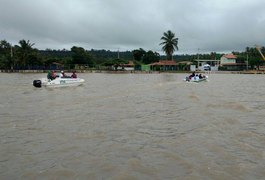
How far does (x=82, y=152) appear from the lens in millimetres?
8414

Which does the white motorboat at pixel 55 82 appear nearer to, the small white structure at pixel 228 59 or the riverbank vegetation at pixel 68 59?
the riverbank vegetation at pixel 68 59

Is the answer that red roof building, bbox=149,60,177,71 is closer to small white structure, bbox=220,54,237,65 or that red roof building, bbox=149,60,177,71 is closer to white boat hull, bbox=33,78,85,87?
small white structure, bbox=220,54,237,65

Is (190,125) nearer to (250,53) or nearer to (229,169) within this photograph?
(229,169)

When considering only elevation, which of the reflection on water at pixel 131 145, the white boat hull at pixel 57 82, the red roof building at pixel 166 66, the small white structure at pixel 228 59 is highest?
the small white structure at pixel 228 59

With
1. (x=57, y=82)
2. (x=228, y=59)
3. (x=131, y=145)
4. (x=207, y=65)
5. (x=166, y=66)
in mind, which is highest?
(x=228, y=59)

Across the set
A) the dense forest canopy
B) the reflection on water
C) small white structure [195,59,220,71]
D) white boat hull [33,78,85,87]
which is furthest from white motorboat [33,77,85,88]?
small white structure [195,59,220,71]

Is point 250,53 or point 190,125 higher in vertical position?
point 250,53

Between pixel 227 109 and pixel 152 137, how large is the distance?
7.83m

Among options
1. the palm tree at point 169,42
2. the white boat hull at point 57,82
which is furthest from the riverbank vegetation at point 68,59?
the white boat hull at point 57,82

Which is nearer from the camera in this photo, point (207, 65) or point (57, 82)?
point (57, 82)

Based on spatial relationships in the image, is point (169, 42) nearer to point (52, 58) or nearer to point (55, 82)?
point (52, 58)

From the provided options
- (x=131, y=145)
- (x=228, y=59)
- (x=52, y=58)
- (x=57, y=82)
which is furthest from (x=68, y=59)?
(x=131, y=145)

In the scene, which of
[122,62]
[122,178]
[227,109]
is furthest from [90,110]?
[122,62]

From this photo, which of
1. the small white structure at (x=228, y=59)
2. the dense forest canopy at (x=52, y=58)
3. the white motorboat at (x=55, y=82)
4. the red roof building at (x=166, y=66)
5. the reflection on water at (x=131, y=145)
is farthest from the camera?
the small white structure at (x=228, y=59)
